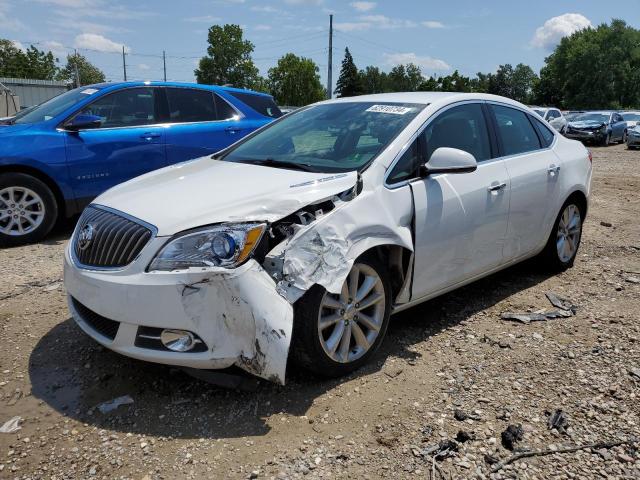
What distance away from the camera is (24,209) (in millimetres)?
5965

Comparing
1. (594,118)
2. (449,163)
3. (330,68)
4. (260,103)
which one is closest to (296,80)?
(330,68)

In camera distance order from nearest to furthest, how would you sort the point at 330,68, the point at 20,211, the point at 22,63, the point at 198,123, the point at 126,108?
the point at 20,211 → the point at 126,108 → the point at 198,123 → the point at 330,68 → the point at 22,63

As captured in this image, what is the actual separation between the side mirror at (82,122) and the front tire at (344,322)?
4.22 meters

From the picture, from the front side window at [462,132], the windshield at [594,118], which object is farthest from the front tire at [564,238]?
the windshield at [594,118]

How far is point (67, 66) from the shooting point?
279 ft

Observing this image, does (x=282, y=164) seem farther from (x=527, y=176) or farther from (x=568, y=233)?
(x=568, y=233)

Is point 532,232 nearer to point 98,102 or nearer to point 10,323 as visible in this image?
point 10,323

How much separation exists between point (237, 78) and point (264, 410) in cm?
8825

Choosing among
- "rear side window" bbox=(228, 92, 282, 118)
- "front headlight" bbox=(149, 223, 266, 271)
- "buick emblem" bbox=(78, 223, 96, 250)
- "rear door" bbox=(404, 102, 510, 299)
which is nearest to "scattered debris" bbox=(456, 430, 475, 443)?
"rear door" bbox=(404, 102, 510, 299)

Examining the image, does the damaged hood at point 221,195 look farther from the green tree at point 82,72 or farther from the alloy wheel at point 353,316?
the green tree at point 82,72

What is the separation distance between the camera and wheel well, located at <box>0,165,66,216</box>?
588 cm

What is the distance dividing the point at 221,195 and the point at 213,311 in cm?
70

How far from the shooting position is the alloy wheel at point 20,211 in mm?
5875

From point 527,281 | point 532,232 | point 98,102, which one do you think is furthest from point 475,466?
point 98,102
